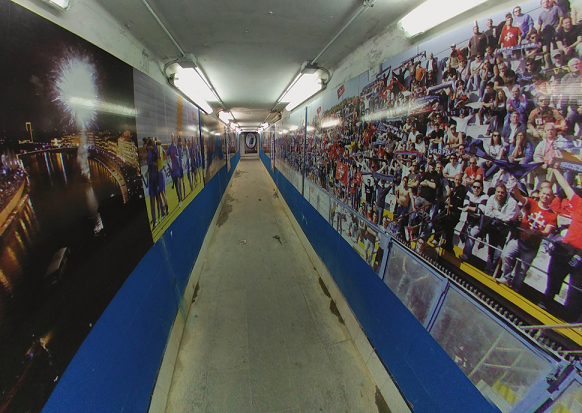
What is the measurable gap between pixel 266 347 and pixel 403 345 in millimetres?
1401

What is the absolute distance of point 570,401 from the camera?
81 cm

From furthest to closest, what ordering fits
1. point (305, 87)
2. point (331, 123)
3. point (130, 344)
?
point (305, 87) < point (331, 123) < point (130, 344)

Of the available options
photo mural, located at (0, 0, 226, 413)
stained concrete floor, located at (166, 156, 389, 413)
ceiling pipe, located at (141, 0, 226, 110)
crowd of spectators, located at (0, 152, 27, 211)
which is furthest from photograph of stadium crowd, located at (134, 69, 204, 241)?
stained concrete floor, located at (166, 156, 389, 413)

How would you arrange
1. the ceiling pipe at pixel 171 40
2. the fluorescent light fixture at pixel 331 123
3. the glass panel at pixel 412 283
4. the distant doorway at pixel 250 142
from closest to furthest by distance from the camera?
1. the glass panel at pixel 412 283
2. the ceiling pipe at pixel 171 40
3. the fluorescent light fixture at pixel 331 123
4. the distant doorway at pixel 250 142

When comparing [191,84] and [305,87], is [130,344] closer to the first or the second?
[191,84]

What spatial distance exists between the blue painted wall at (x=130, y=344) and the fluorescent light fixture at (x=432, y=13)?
2.86 m

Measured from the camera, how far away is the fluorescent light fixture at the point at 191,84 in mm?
3066

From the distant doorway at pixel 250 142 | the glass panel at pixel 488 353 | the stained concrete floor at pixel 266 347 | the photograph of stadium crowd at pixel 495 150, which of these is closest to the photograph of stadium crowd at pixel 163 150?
the stained concrete floor at pixel 266 347

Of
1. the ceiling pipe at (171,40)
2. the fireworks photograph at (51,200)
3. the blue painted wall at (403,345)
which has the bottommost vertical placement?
the blue painted wall at (403,345)

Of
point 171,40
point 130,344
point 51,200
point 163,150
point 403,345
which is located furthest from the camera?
point 163,150

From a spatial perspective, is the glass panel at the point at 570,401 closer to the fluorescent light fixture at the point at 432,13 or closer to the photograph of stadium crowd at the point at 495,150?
the photograph of stadium crowd at the point at 495,150

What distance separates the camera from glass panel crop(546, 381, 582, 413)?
2.58 feet

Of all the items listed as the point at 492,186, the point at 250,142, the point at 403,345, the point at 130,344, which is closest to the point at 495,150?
the point at 492,186

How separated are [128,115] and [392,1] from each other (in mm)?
2225
